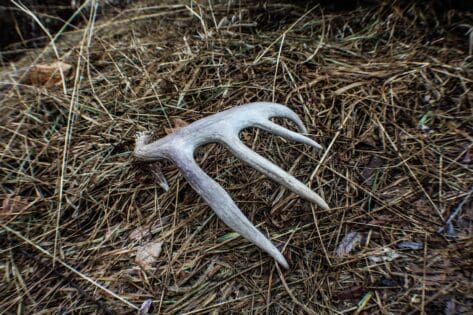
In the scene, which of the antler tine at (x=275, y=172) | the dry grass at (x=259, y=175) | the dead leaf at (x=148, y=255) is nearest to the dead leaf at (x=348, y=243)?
the dry grass at (x=259, y=175)

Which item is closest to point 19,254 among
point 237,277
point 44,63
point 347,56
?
point 237,277

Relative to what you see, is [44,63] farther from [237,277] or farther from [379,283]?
[379,283]

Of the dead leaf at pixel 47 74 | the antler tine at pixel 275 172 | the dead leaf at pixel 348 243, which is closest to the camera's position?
the antler tine at pixel 275 172

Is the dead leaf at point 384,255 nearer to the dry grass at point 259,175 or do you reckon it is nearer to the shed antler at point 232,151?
the dry grass at point 259,175

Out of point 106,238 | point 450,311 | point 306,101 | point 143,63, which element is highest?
point 143,63

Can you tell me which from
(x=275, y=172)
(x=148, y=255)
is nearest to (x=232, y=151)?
(x=275, y=172)

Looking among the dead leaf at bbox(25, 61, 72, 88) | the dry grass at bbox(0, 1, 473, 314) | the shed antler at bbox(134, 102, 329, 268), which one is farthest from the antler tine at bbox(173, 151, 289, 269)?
the dead leaf at bbox(25, 61, 72, 88)
